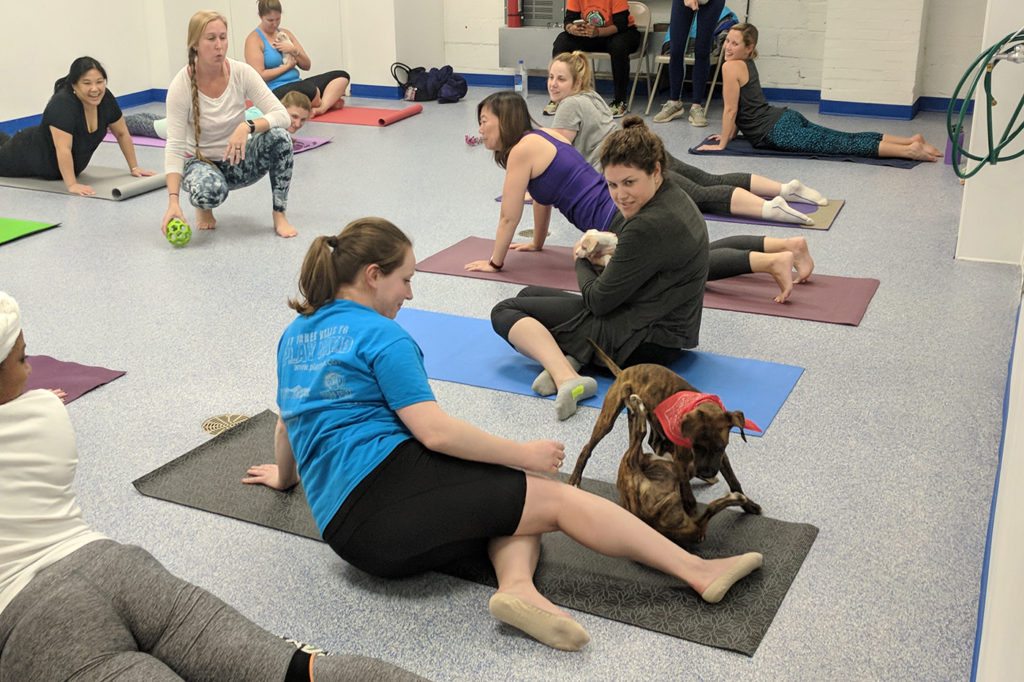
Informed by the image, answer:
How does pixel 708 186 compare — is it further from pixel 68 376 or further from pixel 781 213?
pixel 68 376

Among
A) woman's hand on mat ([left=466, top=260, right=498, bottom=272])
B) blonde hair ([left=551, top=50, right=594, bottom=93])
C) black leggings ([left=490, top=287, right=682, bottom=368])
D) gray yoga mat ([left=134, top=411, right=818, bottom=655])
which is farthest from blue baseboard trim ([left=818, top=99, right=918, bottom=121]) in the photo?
gray yoga mat ([left=134, top=411, right=818, bottom=655])

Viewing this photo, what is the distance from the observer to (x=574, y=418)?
2.97 m

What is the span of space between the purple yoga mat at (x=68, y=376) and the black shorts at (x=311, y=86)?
4.10m

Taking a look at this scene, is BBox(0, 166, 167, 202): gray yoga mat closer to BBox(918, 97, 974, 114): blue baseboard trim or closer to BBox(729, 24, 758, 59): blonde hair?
BBox(729, 24, 758, 59): blonde hair

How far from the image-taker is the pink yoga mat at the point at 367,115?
7406mm

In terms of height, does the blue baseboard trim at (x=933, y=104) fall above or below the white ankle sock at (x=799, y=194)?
above

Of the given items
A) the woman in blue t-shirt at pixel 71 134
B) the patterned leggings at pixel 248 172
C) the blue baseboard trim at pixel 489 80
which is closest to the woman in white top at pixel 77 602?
the patterned leggings at pixel 248 172

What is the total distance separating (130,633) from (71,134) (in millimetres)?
4480

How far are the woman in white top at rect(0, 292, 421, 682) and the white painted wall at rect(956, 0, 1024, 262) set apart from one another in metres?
3.38

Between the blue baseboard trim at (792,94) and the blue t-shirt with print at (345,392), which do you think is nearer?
the blue t-shirt with print at (345,392)

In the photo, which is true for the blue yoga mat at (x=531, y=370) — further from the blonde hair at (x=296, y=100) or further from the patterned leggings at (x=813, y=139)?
the blonde hair at (x=296, y=100)

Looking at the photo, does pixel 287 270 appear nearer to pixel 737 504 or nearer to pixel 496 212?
pixel 496 212

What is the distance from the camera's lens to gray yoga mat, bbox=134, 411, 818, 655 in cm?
205

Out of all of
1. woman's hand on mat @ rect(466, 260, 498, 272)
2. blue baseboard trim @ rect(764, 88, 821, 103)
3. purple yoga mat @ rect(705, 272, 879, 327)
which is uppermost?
blue baseboard trim @ rect(764, 88, 821, 103)
